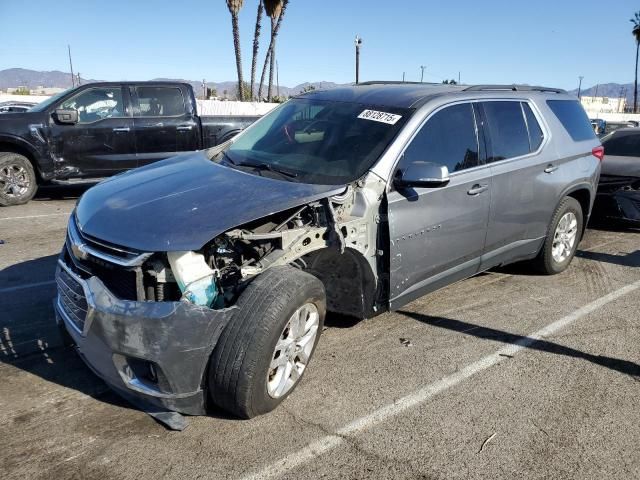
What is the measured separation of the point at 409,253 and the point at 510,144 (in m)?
1.67

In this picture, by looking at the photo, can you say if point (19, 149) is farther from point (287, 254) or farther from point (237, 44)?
point (237, 44)

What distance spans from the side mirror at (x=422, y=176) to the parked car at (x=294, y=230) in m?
0.01

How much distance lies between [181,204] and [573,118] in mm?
4393

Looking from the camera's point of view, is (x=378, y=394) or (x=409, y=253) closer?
(x=378, y=394)

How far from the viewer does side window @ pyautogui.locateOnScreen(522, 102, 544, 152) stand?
5.04 metres

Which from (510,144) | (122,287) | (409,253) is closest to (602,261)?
(510,144)

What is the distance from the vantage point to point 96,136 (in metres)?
9.22

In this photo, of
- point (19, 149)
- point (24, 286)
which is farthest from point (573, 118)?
point (19, 149)

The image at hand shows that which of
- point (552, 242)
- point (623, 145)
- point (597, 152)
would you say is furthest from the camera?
point (623, 145)

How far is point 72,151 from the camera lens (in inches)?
359

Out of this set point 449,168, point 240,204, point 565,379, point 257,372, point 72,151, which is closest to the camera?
point 257,372

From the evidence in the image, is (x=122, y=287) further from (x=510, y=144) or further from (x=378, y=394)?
(x=510, y=144)

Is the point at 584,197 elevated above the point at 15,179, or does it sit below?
above

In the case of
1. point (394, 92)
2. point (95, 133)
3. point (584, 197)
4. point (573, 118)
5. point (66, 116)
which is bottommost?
point (584, 197)
